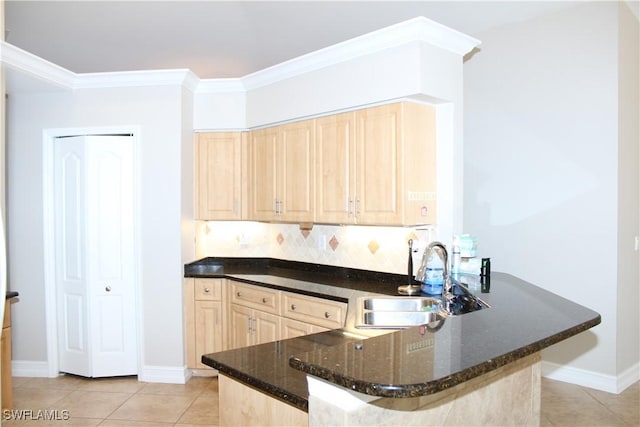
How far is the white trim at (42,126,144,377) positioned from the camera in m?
4.21

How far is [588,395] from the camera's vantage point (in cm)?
372

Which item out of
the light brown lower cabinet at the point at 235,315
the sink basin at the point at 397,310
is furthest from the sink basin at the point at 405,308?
the light brown lower cabinet at the point at 235,315

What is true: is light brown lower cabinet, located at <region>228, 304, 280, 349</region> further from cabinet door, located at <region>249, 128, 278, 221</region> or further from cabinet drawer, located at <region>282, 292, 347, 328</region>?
cabinet door, located at <region>249, 128, 278, 221</region>

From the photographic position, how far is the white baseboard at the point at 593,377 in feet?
12.4

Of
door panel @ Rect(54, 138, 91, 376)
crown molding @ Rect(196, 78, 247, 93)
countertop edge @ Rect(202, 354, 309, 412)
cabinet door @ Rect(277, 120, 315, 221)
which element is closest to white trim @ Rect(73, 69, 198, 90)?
crown molding @ Rect(196, 78, 247, 93)

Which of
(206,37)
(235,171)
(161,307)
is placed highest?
(206,37)

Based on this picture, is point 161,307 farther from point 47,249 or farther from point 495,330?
point 495,330

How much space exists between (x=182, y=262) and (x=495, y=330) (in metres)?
3.07

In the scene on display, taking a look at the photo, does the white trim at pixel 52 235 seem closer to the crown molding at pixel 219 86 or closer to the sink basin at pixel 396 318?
the crown molding at pixel 219 86

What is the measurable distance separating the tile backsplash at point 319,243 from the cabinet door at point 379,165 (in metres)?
0.39

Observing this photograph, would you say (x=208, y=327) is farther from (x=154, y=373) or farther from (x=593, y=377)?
(x=593, y=377)

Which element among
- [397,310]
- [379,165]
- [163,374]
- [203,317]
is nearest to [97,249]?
[203,317]

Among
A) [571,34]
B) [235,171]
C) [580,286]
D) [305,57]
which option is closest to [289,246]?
[235,171]

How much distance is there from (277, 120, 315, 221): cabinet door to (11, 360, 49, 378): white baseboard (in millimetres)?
2412
